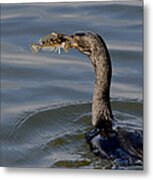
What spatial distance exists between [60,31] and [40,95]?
0.21 metres

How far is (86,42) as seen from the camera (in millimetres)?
1853

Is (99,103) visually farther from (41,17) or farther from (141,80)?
(41,17)

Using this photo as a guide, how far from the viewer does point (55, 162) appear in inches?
72.9

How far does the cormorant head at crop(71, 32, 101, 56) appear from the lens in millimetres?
1839

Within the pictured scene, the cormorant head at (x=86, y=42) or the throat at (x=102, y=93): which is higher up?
the cormorant head at (x=86, y=42)

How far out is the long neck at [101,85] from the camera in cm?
183

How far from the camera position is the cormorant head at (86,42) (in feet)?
6.03

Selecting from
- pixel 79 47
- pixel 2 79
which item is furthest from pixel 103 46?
pixel 2 79

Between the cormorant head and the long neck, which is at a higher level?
the cormorant head

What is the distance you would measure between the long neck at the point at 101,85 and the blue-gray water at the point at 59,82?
0.02 metres

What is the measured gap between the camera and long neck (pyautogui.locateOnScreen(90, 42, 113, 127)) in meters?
1.83

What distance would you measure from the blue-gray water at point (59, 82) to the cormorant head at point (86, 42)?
0.02 meters

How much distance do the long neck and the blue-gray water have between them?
0.7 inches

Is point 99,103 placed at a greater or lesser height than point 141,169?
Result: greater
